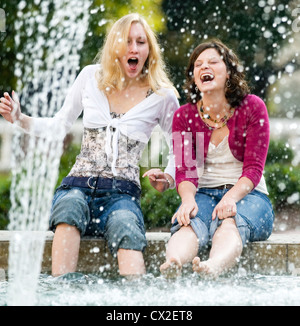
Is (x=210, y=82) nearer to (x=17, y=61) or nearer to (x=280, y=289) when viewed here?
(x=280, y=289)

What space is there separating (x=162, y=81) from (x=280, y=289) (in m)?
1.49

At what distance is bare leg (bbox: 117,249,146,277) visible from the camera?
333cm

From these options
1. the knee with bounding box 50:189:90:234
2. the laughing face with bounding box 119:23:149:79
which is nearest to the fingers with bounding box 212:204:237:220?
the knee with bounding box 50:189:90:234

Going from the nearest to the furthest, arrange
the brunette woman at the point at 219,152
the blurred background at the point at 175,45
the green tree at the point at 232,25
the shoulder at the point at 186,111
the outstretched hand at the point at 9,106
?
the brunette woman at the point at 219,152 < the outstretched hand at the point at 9,106 < the shoulder at the point at 186,111 < the blurred background at the point at 175,45 < the green tree at the point at 232,25

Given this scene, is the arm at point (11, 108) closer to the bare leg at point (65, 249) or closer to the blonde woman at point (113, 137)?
the blonde woman at point (113, 137)

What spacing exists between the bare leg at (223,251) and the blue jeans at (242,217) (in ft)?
0.20

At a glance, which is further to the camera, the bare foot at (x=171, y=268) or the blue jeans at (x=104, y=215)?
the blue jeans at (x=104, y=215)

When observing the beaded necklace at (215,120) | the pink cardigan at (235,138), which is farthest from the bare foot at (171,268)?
the beaded necklace at (215,120)

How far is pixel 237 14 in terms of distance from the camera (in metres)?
10.7

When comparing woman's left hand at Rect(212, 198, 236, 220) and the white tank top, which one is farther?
the white tank top

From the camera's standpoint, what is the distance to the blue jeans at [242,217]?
11.2ft

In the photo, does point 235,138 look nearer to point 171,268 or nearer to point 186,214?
point 186,214

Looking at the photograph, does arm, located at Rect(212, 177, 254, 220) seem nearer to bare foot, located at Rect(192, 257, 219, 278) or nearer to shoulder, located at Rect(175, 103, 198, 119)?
bare foot, located at Rect(192, 257, 219, 278)
